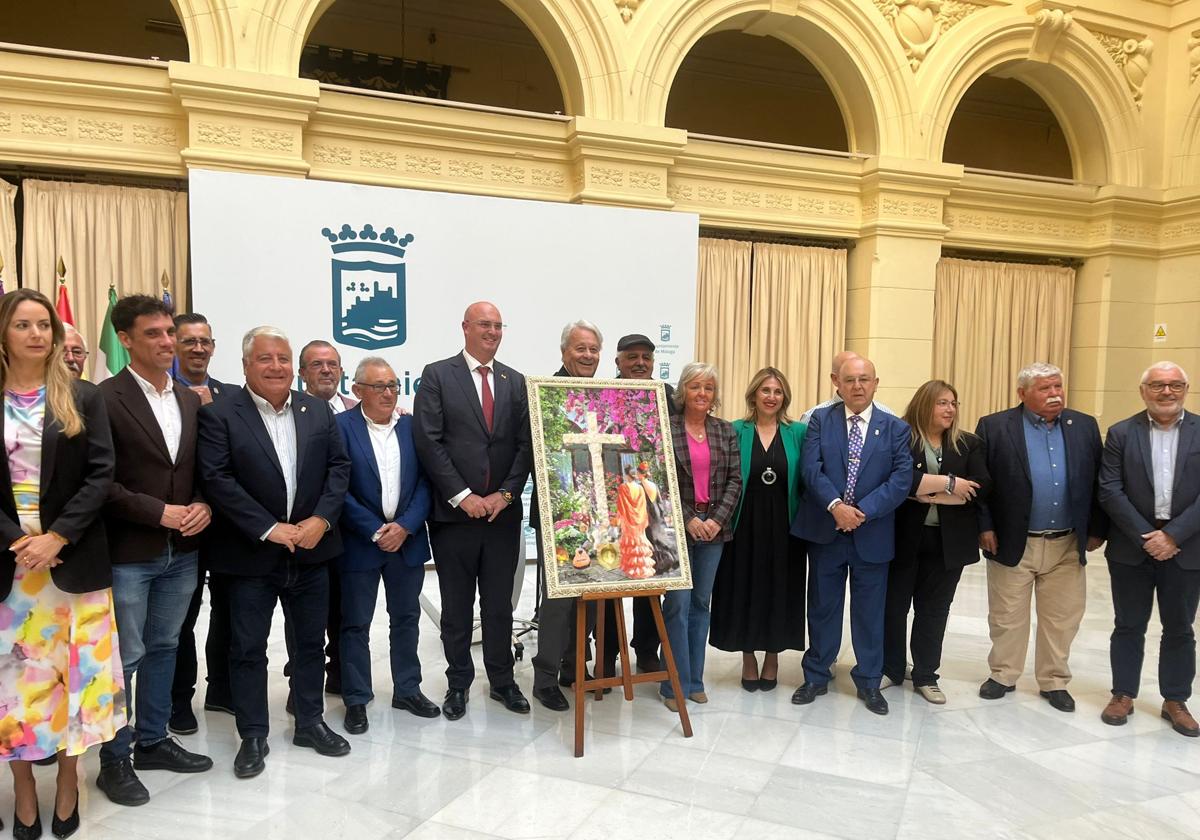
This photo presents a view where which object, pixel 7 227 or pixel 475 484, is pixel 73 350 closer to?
pixel 475 484

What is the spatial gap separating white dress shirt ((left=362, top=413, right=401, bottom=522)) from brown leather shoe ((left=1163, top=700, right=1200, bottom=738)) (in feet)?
11.4

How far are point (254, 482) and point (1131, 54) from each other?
9751 millimetres

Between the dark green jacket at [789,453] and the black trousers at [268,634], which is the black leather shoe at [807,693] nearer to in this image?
the dark green jacket at [789,453]

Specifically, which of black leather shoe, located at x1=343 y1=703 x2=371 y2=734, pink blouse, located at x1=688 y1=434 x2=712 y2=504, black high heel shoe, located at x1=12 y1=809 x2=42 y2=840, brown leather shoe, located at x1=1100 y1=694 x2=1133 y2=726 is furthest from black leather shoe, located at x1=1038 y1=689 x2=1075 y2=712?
black high heel shoe, located at x1=12 y1=809 x2=42 y2=840

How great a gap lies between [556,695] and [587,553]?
81 centimetres

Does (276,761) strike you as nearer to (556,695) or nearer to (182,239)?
(556,695)

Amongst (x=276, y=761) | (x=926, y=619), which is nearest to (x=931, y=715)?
(x=926, y=619)

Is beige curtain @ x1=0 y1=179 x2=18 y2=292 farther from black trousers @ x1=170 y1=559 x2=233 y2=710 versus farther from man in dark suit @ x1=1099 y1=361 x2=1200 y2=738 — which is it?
man in dark suit @ x1=1099 y1=361 x2=1200 y2=738

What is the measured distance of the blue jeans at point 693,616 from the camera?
347cm

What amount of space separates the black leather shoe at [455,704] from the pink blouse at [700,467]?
1326 mm

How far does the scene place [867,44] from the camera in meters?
7.57

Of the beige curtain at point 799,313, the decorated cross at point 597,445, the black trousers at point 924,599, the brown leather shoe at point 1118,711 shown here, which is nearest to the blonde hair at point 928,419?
the black trousers at point 924,599

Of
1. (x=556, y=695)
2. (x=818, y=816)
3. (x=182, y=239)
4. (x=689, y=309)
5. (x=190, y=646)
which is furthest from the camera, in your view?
(x=689, y=309)

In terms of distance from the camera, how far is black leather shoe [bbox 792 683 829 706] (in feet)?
11.9
